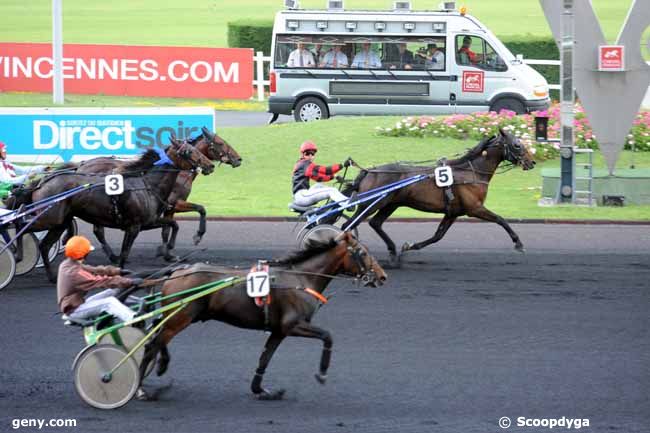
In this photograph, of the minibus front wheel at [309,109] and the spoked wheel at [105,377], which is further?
the minibus front wheel at [309,109]

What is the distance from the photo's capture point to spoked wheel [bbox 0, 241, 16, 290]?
38.3ft

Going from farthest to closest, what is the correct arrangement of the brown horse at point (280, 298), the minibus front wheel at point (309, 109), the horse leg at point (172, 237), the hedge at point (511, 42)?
the hedge at point (511, 42) < the minibus front wheel at point (309, 109) < the horse leg at point (172, 237) < the brown horse at point (280, 298)

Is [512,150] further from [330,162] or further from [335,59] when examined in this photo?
[335,59]

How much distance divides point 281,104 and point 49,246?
12.9 m

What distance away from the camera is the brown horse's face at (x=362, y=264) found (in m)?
8.34

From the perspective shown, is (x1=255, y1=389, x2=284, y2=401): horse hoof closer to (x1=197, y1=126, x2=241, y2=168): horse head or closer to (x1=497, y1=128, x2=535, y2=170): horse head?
(x1=197, y1=126, x2=241, y2=168): horse head

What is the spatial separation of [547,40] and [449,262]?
854 inches

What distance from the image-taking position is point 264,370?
8258 mm

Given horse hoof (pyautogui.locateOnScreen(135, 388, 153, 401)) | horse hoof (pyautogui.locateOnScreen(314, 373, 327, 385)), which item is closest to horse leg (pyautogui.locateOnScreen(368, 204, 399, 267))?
horse hoof (pyautogui.locateOnScreen(314, 373, 327, 385))

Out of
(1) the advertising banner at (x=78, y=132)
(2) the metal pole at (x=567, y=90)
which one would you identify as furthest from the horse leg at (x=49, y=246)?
(2) the metal pole at (x=567, y=90)

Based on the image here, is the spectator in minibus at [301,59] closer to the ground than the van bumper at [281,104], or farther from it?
farther from it

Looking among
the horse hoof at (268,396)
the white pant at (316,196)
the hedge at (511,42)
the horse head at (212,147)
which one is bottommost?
the horse hoof at (268,396)

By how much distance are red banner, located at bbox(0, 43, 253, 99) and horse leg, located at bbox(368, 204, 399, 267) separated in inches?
648

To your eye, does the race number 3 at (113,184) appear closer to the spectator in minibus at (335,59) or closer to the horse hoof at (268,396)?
the horse hoof at (268,396)
